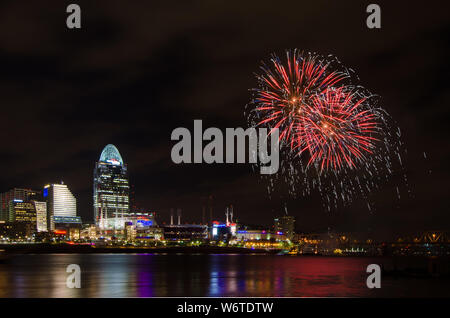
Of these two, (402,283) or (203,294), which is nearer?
(203,294)

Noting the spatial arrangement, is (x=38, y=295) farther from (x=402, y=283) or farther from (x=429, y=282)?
(x=429, y=282)
